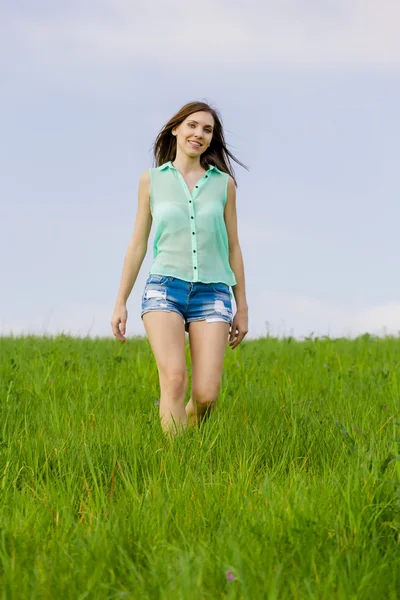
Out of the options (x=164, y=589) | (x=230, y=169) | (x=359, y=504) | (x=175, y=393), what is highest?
(x=230, y=169)

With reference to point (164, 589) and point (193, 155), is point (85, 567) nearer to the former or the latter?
point (164, 589)

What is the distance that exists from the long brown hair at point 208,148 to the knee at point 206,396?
5.11 feet

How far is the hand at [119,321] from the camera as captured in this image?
5.37 m

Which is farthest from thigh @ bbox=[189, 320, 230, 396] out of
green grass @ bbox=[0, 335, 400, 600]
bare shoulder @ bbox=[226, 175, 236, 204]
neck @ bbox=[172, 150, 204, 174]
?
neck @ bbox=[172, 150, 204, 174]

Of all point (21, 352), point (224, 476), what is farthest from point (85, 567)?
point (21, 352)

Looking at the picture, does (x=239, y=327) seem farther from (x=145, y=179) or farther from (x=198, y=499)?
(x=198, y=499)

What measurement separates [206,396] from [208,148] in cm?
185

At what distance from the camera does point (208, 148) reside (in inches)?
229

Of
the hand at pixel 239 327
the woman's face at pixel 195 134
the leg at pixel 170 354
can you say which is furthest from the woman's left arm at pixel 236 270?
the leg at pixel 170 354

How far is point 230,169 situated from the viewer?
583 cm

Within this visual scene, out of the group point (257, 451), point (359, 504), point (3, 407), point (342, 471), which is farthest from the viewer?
point (3, 407)

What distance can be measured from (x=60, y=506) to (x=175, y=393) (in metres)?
1.48

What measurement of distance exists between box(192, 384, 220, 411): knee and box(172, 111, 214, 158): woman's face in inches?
64.4

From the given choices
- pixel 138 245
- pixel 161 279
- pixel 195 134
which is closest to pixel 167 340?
pixel 161 279
